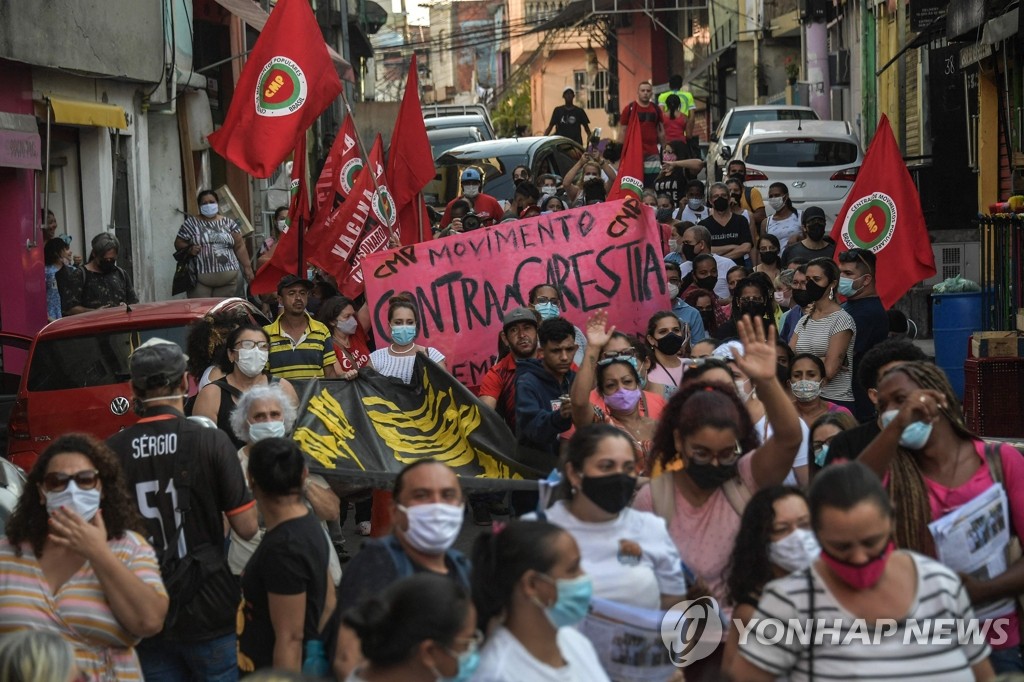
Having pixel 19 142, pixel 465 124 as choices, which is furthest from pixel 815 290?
pixel 465 124

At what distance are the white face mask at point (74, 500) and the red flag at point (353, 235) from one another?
7878 millimetres

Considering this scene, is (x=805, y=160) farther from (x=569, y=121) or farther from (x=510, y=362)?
(x=510, y=362)

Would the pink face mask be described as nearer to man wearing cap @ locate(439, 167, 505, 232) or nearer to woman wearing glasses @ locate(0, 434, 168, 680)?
woman wearing glasses @ locate(0, 434, 168, 680)

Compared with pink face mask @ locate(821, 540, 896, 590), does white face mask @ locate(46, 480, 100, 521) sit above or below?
above

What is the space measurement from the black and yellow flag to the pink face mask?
12.7ft

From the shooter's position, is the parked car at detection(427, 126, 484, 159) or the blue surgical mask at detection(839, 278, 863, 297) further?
the parked car at detection(427, 126, 484, 159)

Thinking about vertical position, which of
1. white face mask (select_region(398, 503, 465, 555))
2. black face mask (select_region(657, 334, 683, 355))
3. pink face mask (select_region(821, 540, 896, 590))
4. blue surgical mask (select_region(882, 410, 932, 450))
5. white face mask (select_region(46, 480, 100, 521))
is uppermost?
black face mask (select_region(657, 334, 683, 355))

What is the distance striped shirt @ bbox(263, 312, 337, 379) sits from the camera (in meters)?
9.62

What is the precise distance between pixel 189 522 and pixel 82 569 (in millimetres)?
914

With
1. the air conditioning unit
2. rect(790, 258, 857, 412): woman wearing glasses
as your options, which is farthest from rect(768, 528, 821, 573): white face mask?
the air conditioning unit

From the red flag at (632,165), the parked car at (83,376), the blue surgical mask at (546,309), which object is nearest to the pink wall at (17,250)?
the red flag at (632,165)

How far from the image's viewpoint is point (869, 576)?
13.3 ft

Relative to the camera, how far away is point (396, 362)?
9.65 meters

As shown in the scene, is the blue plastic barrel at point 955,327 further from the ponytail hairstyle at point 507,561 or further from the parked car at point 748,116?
the parked car at point 748,116
